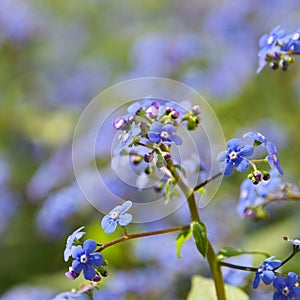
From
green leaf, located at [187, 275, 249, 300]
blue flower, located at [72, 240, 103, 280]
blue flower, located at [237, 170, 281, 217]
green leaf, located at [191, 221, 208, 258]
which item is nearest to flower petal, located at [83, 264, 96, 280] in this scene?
blue flower, located at [72, 240, 103, 280]

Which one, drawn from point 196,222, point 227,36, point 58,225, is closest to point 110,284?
point 58,225

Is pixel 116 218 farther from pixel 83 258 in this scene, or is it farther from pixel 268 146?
pixel 268 146

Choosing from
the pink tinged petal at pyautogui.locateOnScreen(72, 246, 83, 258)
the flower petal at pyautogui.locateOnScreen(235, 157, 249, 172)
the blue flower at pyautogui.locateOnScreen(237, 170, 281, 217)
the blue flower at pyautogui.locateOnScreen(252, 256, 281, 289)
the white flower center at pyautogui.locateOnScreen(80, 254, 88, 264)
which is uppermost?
the blue flower at pyautogui.locateOnScreen(237, 170, 281, 217)

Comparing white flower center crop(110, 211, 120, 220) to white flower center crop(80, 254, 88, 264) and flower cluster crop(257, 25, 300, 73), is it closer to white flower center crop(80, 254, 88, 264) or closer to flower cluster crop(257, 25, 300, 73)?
white flower center crop(80, 254, 88, 264)

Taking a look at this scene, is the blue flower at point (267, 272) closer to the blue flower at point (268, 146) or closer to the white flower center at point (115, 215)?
the blue flower at point (268, 146)

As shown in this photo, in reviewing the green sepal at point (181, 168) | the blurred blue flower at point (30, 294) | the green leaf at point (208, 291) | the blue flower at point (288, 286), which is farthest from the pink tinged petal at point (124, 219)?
the blurred blue flower at point (30, 294)
